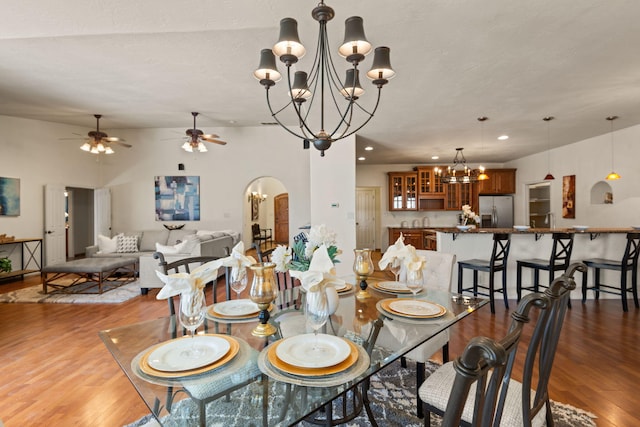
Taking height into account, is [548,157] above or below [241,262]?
above

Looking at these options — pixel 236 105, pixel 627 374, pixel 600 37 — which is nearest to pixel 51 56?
pixel 236 105

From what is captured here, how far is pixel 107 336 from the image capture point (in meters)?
1.33

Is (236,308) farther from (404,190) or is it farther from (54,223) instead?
(404,190)

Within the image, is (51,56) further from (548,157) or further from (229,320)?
(548,157)

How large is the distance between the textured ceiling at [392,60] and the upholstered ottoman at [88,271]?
2.55 metres

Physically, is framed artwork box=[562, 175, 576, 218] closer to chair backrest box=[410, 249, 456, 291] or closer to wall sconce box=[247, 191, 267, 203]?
chair backrest box=[410, 249, 456, 291]

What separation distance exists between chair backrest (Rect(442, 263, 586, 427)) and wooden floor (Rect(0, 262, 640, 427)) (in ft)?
3.76

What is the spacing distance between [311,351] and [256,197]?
9736mm

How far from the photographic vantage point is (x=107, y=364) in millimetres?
2467

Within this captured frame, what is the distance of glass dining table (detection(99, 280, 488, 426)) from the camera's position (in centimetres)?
90

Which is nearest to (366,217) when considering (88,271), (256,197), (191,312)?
(256,197)

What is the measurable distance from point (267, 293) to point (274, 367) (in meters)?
0.33

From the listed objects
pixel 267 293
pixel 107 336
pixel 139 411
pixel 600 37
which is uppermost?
pixel 600 37

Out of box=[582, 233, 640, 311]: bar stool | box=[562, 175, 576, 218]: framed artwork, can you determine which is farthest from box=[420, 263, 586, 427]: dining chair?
box=[562, 175, 576, 218]: framed artwork
